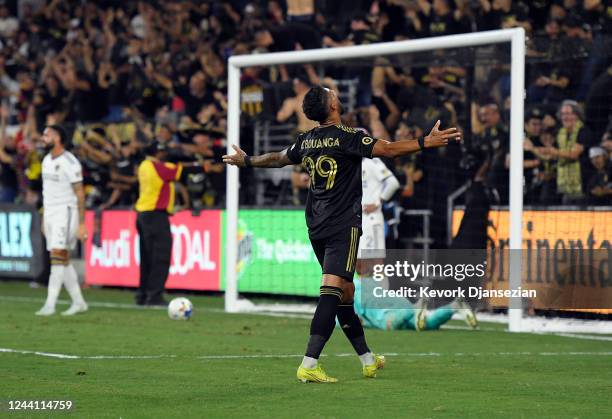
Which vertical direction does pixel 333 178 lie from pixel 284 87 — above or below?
below

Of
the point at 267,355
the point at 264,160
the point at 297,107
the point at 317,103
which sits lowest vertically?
the point at 267,355

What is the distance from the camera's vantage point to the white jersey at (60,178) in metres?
16.3

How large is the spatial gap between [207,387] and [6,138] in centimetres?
1839

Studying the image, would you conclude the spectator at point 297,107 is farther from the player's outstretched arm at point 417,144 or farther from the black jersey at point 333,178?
the player's outstretched arm at point 417,144

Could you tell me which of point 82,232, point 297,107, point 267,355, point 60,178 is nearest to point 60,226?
point 82,232

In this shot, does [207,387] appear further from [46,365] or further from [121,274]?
[121,274]

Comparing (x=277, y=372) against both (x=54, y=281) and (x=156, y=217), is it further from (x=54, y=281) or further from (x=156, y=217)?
(x=156, y=217)

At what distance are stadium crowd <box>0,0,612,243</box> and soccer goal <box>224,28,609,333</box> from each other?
400 millimetres

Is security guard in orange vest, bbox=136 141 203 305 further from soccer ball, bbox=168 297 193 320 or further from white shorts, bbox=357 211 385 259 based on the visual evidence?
white shorts, bbox=357 211 385 259

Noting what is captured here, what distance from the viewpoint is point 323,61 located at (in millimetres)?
17516

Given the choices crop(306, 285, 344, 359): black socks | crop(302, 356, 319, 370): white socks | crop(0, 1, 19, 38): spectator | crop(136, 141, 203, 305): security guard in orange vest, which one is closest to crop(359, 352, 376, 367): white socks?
crop(306, 285, 344, 359): black socks

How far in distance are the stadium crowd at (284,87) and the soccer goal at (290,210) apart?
0.40m

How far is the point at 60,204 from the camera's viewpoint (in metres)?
16.4

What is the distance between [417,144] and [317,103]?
89cm
